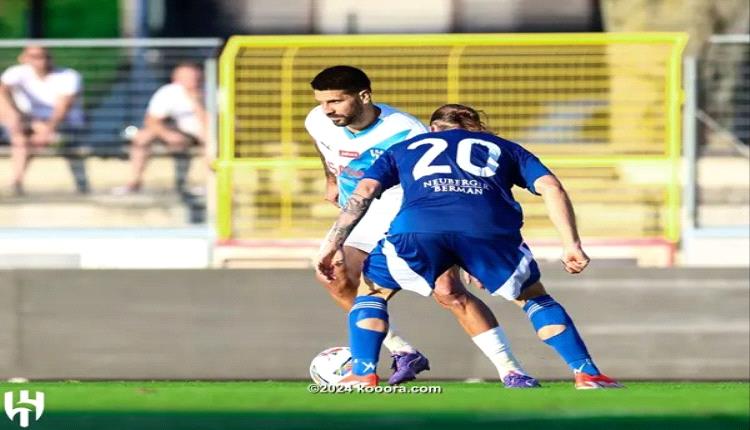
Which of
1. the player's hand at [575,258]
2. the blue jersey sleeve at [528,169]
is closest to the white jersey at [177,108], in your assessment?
the blue jersey sleeve at [528,169]

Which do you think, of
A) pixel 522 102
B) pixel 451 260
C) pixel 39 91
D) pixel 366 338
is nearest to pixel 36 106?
pixel 39 91

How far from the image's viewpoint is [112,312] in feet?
39.9

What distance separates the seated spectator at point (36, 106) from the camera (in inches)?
529

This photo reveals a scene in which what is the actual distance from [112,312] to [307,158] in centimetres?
194

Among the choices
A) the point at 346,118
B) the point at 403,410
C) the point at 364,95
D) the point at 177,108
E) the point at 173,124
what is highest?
the point at 364,95

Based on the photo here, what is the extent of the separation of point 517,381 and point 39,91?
5498 millimetres

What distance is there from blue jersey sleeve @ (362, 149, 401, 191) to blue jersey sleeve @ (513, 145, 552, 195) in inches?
21.6

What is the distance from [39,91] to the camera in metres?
13.6

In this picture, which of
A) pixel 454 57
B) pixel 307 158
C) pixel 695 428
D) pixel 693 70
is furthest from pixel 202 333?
pixel 695 428

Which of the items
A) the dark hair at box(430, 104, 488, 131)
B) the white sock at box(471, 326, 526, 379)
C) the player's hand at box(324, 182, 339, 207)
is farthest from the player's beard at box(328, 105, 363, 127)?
the white sock at box(471, 326, 526, 379)

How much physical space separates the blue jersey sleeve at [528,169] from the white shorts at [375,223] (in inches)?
48.7

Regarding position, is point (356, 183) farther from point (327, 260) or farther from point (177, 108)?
point (177, 108)

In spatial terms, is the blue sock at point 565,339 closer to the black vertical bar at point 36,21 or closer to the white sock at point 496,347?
the white sock at point 496,347

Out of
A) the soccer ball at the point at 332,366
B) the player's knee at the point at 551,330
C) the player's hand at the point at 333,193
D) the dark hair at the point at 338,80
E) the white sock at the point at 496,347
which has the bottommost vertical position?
the soccer ball at the point at 332,366
